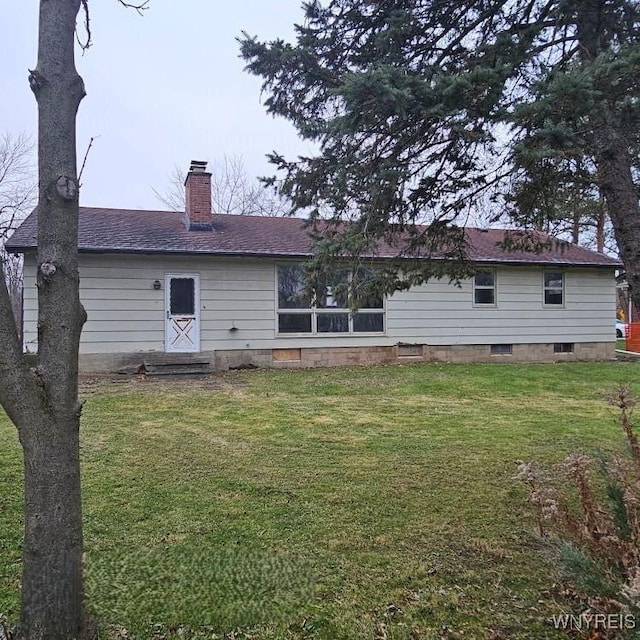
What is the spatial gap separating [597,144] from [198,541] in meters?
3.66

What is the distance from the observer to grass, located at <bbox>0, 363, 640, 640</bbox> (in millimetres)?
Result: 2314

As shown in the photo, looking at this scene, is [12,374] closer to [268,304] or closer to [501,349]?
[268,304]

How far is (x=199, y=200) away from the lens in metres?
A: 12.9

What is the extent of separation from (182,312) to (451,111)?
30.9ft

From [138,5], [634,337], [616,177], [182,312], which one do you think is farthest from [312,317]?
[634,337]

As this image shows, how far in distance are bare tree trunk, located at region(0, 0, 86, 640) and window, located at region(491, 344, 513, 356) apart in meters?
13.3

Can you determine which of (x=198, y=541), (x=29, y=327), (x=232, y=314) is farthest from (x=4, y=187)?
(x=198, y=541)

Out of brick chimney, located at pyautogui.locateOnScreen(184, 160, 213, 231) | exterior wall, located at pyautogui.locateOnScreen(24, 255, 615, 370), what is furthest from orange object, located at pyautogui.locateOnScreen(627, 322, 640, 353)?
brick chimney, located at pyautogui.locateOnScreen(184, 160, 213, 231)

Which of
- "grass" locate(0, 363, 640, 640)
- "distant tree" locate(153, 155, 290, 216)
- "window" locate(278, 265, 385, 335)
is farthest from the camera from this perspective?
"distant tree" locate(153, 155, 290, 216)

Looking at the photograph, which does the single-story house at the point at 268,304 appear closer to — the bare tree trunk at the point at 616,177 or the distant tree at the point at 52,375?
the bare tree trunk at the point at 616,177

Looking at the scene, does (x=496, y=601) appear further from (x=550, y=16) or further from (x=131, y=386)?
(x=131, y=386)

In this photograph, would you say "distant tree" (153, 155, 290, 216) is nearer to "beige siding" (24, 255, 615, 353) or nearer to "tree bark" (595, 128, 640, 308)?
"beige siding" (24, 255, 615, 353)

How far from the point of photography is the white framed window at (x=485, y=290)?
13.8 meters

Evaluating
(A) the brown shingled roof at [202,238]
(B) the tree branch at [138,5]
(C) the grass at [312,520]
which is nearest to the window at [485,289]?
(A) the brown shingled roof at [202,238]
